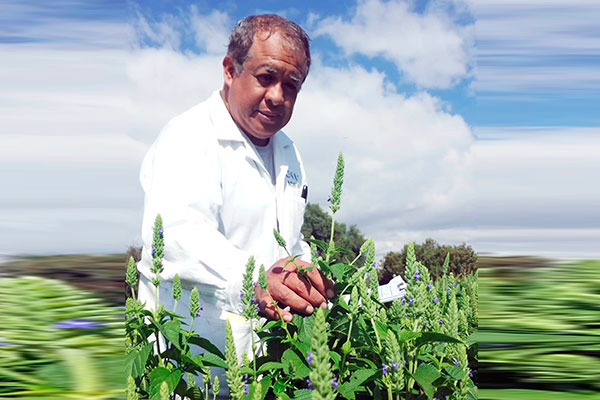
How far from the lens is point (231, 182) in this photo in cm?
261

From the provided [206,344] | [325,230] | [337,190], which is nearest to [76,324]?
[206,344]

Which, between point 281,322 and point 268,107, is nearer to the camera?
point 281,322

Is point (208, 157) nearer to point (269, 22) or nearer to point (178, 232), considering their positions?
point (178, 232)

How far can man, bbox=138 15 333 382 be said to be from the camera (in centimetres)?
221

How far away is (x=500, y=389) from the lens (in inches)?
89.4

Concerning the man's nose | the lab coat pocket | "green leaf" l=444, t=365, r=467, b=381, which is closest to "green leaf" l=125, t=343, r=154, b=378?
"green leaf" l=444, t=365, r=467, b=381

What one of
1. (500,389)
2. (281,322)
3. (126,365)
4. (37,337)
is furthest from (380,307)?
(37,337)

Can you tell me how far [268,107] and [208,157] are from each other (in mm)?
378

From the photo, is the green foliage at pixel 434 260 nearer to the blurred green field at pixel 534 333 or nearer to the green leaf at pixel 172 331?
the blurred green field at pixel 534 333

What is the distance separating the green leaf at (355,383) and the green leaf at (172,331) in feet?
1.76

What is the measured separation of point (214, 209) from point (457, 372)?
1.21 meters

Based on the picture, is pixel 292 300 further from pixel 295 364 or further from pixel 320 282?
pixel 295 364

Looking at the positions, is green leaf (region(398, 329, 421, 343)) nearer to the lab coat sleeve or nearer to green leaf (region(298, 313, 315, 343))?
green leaf (region(298, 313, 315, 343))

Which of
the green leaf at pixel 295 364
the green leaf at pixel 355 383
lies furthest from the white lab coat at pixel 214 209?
the green leaf at pixel 355 383
